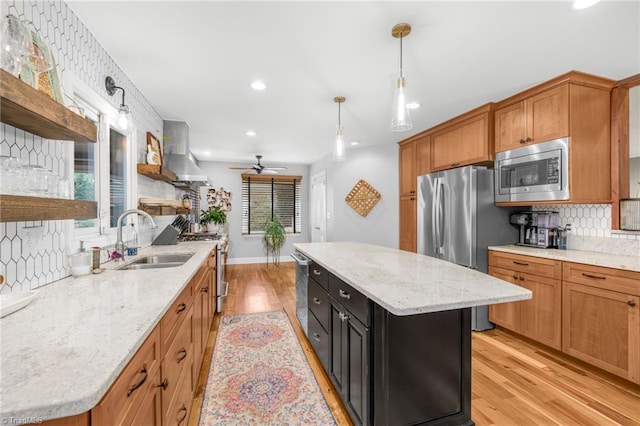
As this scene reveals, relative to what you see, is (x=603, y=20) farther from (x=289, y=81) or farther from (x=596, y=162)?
(x=289, y=81)

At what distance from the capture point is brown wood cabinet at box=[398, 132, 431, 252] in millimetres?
4160

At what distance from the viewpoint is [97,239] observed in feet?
6.58

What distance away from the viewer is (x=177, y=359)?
1396mm

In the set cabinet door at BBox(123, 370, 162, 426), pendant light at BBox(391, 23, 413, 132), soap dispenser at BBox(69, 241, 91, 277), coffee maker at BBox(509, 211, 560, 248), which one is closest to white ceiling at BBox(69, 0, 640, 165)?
pendant light at BBox(391, 23, 413, 132)

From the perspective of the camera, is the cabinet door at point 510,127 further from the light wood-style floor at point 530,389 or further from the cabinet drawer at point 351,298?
the cabinet drawer at point 351,298

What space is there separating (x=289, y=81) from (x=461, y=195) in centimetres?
215

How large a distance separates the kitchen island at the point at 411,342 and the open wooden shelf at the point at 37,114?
1.50 meters

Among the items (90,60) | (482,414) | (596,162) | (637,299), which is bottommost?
(482,414)

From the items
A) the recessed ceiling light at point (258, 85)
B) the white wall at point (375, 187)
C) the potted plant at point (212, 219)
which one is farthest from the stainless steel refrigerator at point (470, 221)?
the potted plant at point (212, 219)

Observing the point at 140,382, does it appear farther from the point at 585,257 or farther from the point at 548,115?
the point at 548,115

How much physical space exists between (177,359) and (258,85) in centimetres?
228

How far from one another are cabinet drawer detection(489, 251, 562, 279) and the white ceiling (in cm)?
159

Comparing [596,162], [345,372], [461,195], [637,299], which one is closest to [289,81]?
[461,195]

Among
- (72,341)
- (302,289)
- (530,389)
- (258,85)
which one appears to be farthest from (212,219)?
(530,389)
